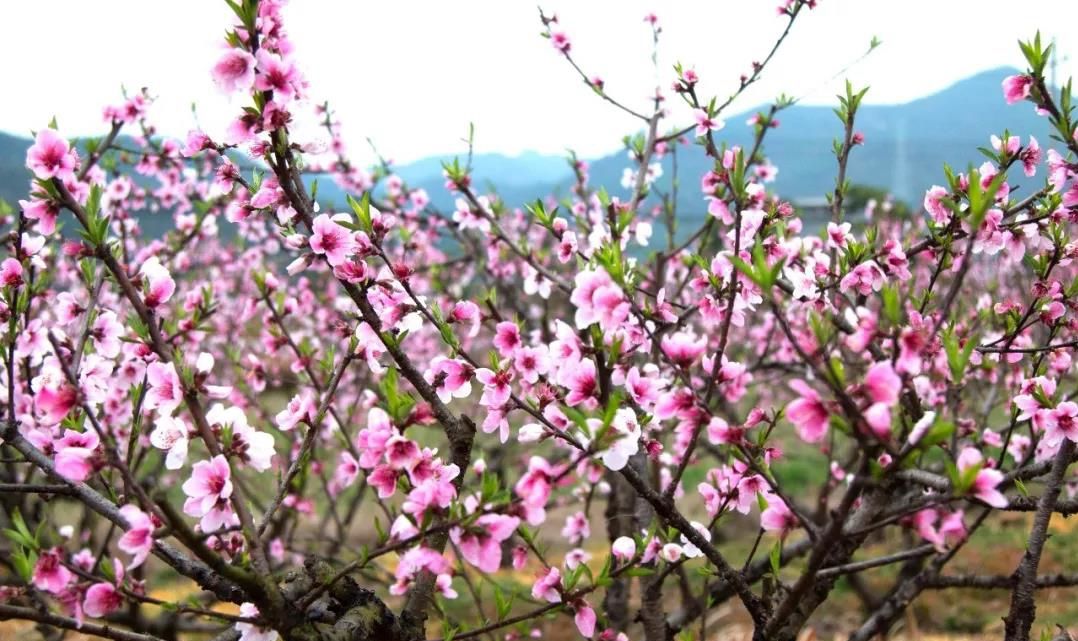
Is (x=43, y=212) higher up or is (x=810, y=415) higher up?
(x=43, y=212)

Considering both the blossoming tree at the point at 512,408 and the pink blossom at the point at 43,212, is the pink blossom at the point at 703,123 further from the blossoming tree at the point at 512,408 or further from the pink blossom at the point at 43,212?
the pink blossom at the point at 43,212

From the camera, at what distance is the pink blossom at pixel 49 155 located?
1566 millimetres

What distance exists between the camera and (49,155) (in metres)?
1.59

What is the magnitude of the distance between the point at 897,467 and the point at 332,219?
138 centimetres

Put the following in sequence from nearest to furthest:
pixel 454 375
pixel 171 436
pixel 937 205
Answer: pixel 171 436, pixel 454 375, pixel 937 205

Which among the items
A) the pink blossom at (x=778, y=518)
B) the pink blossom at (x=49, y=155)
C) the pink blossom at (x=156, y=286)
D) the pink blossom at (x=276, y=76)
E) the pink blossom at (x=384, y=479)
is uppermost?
the pink blossom at (x=276, y=76)

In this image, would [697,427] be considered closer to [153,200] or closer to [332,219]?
[332,219]

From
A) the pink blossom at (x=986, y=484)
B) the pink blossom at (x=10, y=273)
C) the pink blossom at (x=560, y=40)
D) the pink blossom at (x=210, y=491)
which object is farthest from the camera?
the pink blossom at (x=560, y=40)

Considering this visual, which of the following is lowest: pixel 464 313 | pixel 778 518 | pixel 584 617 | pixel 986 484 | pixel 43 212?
pixel 584 617

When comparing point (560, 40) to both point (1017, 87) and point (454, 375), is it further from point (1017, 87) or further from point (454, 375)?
point (454, 375)

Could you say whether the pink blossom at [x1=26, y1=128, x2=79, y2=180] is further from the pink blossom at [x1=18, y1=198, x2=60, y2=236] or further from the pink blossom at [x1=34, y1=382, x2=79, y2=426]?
the pink blossom at [x1=34, y1=382, x2=79, y2=426]

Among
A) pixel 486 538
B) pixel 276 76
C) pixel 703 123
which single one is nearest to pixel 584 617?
pixel 486 538

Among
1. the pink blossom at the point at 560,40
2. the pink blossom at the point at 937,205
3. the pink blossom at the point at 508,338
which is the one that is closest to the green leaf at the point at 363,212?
the pink blossom at the point at 508,338

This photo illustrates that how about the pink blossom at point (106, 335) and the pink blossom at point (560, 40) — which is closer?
the pink blossom at point (106, 335)
